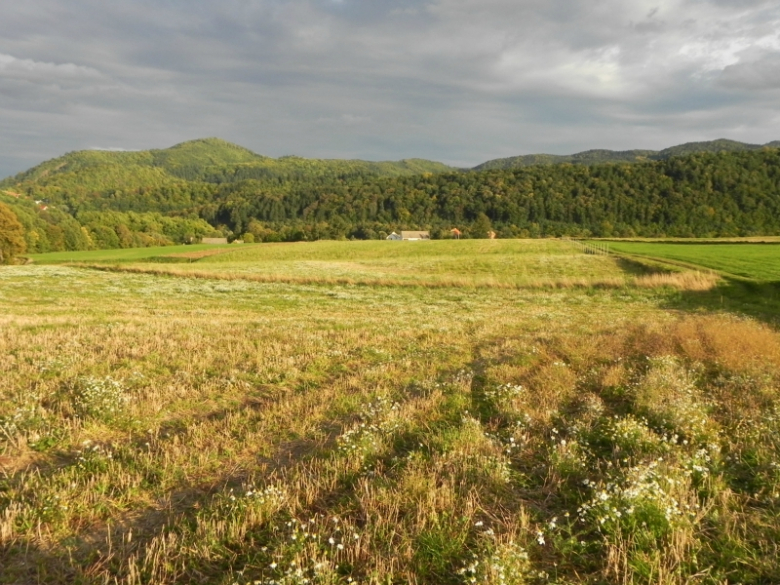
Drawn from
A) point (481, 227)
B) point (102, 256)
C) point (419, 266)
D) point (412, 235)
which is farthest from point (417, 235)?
point (102, 256)


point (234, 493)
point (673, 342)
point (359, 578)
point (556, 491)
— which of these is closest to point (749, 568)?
point (556, 491)

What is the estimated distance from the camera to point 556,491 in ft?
19.7

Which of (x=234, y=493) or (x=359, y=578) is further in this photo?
(x=234, y=493)

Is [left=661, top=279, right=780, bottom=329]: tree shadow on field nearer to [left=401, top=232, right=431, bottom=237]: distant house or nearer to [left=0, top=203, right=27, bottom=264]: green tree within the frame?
[left=0, top=203, right=27, bottom=264]: green tree

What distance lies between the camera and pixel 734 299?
36.4 m

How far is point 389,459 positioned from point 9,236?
9439 centimetres

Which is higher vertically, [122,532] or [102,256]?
[102,256]

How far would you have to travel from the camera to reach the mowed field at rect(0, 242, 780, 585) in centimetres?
471

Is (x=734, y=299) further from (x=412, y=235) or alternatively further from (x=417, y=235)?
(x=417, y=235)

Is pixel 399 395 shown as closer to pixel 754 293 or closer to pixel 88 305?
pixel 88 305

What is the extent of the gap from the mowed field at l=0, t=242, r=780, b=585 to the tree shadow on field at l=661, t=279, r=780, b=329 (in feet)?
54.0

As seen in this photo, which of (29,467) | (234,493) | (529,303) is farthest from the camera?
(529,303)

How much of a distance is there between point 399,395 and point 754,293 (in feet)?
133

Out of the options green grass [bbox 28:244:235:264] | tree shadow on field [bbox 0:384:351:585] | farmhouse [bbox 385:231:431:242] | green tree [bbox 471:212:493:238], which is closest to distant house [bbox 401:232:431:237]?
farmhouse [bbox 385:231:431:242]
